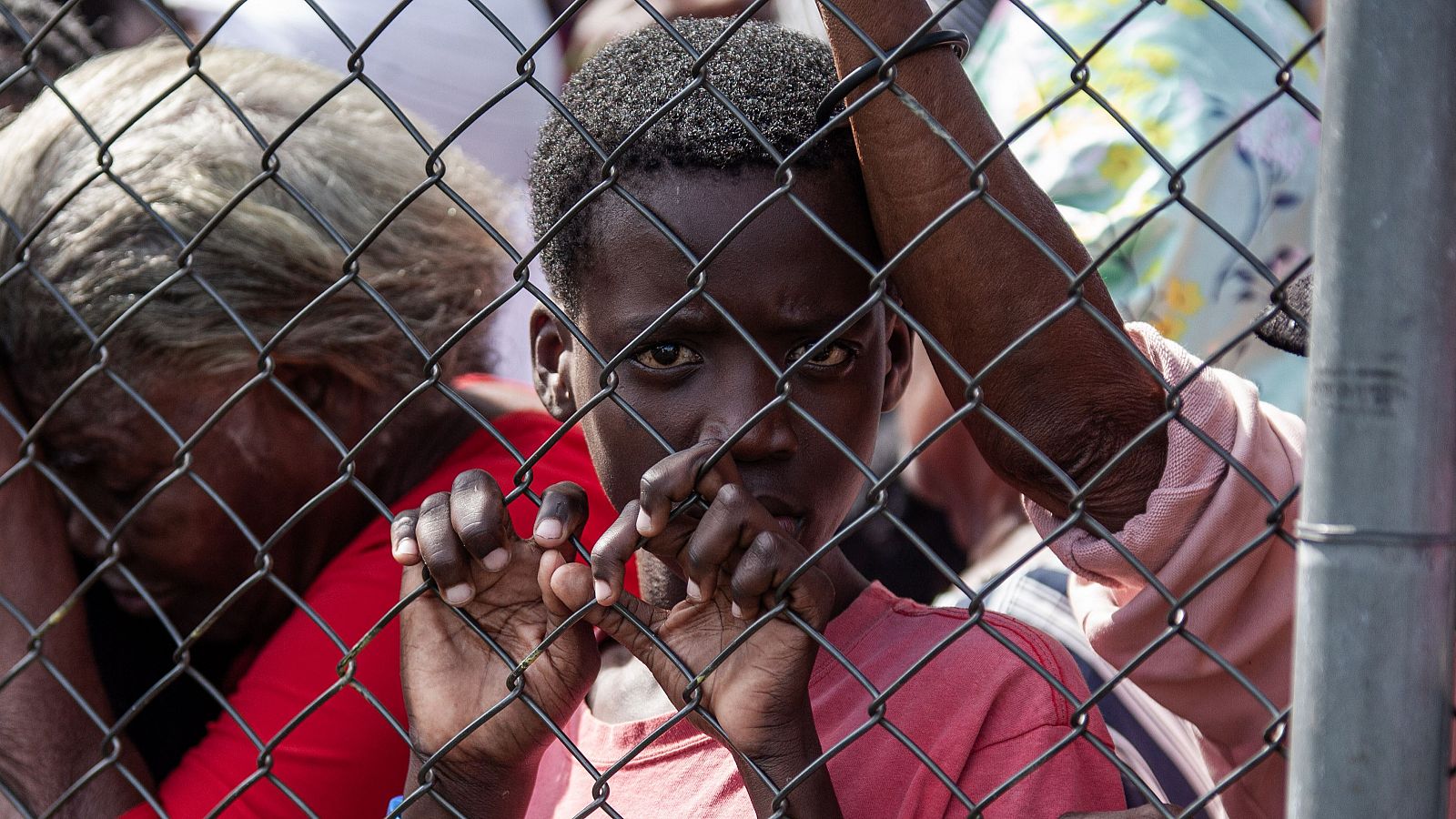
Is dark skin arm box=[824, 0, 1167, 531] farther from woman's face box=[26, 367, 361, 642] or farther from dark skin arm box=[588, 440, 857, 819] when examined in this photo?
woman's face box=[26, 367, 361, 642]

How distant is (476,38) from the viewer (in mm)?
3072

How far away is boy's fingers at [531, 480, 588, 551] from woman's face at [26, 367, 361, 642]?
2.62ft

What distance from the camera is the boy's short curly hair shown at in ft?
4.75

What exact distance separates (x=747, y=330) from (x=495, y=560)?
0.35m

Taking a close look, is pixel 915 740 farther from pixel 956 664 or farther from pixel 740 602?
pixel 740 602

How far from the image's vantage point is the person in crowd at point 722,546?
1.21 m

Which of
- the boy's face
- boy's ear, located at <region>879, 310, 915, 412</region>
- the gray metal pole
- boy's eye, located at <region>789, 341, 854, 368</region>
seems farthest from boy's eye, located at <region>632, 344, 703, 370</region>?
the gray metal pole

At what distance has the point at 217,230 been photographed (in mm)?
1982

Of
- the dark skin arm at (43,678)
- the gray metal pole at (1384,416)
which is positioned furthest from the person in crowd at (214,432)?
the gray metal pole at (1384,416)

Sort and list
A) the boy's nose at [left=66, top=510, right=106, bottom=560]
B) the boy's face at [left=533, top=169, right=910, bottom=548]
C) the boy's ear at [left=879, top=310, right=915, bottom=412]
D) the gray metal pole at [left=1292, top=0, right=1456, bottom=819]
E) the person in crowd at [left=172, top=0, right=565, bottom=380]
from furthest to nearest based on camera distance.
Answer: the person in crowd at [left=172, top=0, right=565, bottom=380]
the boy's nose at [left=66, top=510, right=106, bottom=560]
the boy's ear at [left=879, top=310, right=915, bottom=412]
the boy's face at [left=533, top=169, right=910, bottom=548]
the gray metal pole at [left=1292, top=0, right=1456, bottom=819]

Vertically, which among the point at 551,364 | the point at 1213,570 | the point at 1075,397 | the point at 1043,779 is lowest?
the point at 1043,779

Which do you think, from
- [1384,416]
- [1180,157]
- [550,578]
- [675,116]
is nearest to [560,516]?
[550,578]

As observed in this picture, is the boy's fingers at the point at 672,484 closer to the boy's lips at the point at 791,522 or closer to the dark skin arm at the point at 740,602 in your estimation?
the dark skin arm at the point at 740,602

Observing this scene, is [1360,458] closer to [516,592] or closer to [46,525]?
[516,592]
